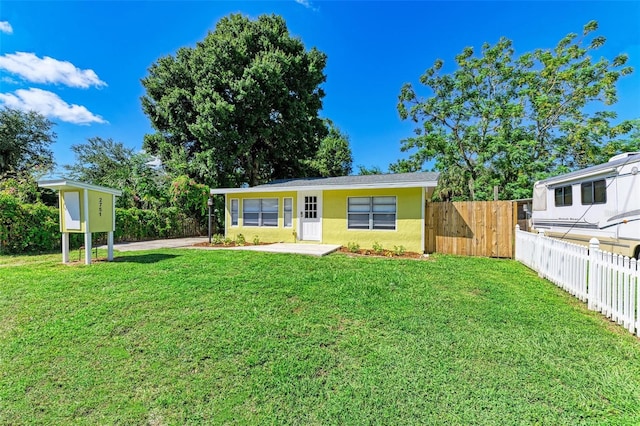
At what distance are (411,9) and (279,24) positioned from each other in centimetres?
942

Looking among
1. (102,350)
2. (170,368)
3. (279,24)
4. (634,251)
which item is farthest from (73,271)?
(279,24)

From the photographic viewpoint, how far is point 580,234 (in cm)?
830

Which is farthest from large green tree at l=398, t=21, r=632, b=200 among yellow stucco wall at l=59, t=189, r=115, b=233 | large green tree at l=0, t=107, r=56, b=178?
large green tree at l=0, t=107, r=56, b=178

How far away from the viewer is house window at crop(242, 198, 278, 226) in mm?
12211

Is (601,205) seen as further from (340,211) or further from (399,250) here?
(340,211)

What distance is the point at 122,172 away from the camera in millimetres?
17297

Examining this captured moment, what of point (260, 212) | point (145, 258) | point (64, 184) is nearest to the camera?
point (64, 184)

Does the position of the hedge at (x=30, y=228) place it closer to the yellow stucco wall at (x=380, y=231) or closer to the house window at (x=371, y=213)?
the yellow stucco wall at (x=380, y=231)

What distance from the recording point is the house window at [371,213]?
1011 centimetres

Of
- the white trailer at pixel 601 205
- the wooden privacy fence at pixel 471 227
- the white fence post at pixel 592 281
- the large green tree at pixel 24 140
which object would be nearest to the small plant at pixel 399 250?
the wooden privacy fence at pixel 471 227

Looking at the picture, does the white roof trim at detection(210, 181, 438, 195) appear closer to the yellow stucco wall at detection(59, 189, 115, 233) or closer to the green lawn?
the green lawn

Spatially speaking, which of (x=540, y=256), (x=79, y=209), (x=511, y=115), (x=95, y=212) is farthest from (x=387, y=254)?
(x=511, y=115)

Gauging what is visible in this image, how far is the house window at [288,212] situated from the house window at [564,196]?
9.75m

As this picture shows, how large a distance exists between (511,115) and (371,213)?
1455 centimetres
